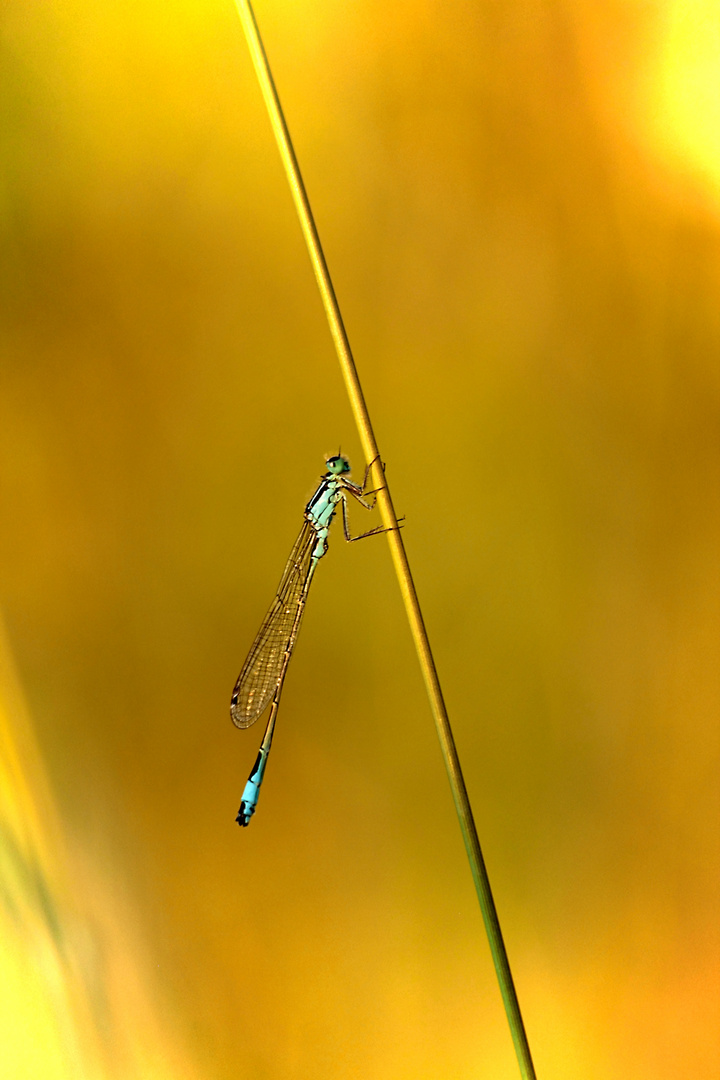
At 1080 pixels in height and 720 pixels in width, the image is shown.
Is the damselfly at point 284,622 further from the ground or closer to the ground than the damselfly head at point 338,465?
closer to the ground

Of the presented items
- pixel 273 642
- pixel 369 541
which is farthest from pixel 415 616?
pixel 273 642

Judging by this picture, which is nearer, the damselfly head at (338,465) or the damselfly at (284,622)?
the damselfly at (284,622)

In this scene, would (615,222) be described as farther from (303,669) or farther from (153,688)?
(153,688)

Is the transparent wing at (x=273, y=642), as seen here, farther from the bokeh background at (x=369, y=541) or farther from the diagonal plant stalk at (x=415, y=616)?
the diagonal plant stalk at (x=415, y=616)

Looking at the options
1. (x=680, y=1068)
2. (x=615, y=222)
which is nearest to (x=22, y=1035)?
(x=680, y=1068)

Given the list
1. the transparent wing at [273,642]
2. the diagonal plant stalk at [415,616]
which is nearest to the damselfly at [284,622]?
the transparent wing at [273,642]

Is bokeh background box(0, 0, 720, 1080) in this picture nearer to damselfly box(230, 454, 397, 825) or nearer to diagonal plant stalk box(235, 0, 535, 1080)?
damselfly box(230, 454, 397, 825)
